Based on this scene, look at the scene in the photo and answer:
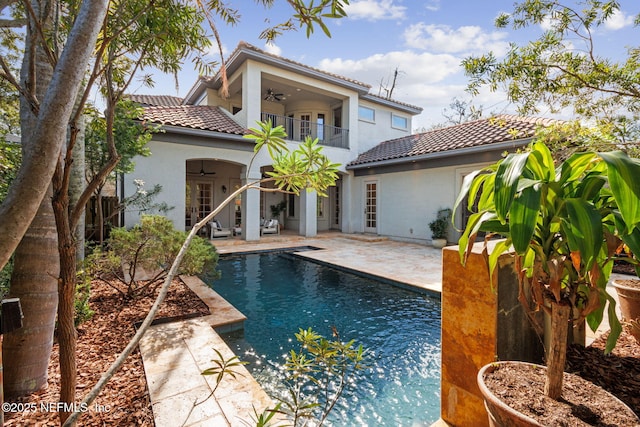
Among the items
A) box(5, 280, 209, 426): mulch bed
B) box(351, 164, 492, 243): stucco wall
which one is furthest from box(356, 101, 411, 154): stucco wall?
box(5, 280, 209, 426): mulch bed

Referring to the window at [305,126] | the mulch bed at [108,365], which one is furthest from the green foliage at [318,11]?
the window at [305,126]

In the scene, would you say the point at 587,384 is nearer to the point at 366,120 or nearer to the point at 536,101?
the point at 536,101

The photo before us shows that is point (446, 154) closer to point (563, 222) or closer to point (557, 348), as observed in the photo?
point (557, 348)

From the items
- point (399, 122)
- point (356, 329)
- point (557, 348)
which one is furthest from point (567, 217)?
point (399, 122)

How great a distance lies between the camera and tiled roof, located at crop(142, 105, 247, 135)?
9.98 meters

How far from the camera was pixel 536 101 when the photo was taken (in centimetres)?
464

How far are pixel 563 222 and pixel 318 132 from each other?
1499 cm

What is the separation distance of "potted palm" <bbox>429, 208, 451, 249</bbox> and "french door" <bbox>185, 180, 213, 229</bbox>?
1063 cm

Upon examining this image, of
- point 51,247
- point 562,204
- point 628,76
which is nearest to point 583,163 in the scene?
point 562,204

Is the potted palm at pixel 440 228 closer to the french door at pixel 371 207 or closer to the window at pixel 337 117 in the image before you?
the french door at pixel 371 207

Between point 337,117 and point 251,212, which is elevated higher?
point 337,117

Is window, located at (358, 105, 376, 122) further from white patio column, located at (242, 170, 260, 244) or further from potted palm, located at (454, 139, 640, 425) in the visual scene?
potted palm, located at (454, 139, 640, 425)

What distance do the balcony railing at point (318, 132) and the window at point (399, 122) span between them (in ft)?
12.9

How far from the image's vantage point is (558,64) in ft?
13.8
